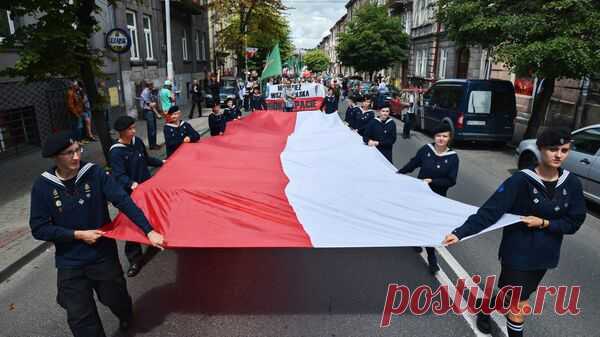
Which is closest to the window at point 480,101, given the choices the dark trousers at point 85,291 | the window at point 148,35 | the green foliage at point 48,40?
the green foliage at point 48,40

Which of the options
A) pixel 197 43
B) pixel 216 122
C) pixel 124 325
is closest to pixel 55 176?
pixel 124 325

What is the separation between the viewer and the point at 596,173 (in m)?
7.23

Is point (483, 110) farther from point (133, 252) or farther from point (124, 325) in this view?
point (124, 325)

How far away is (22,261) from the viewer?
5.45 m

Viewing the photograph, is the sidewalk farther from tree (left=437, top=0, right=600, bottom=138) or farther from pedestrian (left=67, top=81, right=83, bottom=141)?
tree (left=437, top=0, right=600, bottom=138)

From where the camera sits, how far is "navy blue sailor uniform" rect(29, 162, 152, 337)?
316 centimetres

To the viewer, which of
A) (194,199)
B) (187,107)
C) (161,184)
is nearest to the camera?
(194,199)

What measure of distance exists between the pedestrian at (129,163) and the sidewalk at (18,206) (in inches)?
59.6

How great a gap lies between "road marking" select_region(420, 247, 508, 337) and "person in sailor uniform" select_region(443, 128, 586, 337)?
50 centimetres

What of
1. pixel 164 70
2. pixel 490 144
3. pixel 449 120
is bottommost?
pixel 490 144

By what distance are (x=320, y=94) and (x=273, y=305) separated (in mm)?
14945

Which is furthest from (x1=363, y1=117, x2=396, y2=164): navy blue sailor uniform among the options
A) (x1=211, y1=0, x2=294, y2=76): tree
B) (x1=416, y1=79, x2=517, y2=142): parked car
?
(x1=211, y1=0, x2=294, y2=76): tree

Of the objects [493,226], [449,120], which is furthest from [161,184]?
[449,120]

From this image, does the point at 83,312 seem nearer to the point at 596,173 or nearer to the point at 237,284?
the point at 237,284
